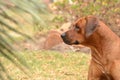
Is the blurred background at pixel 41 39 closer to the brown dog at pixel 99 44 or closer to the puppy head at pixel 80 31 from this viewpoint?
the puppy head at pixel 80 31

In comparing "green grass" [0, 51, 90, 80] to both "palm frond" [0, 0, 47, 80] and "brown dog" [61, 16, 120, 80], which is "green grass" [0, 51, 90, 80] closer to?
"brown dog" [61, 16, 120, 80]

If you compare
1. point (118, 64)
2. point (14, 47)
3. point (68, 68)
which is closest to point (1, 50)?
point (14, 47)

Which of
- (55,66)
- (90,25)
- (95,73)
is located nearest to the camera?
(95,73)

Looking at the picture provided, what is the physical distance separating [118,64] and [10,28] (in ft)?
13.5

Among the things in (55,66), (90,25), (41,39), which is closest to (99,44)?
(90,25)

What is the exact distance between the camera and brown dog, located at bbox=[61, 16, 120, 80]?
18.3 feet

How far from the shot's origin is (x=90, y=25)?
5.86m

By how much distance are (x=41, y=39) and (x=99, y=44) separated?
2.80 metres

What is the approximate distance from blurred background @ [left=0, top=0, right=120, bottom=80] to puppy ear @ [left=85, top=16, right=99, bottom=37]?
18.1 inches

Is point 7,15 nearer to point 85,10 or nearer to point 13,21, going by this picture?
point 13,21

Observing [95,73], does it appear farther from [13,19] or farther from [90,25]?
[13,19]

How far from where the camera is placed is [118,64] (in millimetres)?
5566

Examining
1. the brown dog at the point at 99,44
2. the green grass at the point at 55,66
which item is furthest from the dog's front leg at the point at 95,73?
the green grass at the point at 55,66

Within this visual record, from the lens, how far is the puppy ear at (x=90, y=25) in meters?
5.80
